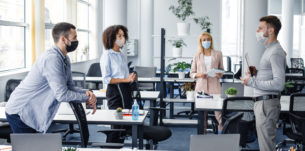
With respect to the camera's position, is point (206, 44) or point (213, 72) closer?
point (213, 72)

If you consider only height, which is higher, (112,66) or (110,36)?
(110,36)

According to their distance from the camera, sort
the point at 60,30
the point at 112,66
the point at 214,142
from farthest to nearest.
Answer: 1. the point at 112,66
2. the point at 60,30
3. the point at 214,142

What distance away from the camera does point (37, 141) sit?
86.7 inches

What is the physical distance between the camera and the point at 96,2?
1055cm

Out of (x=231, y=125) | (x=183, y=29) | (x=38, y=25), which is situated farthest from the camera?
(x=183, y=29)

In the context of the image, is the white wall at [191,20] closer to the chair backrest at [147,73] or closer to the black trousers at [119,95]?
the chair backrest at [147,73]

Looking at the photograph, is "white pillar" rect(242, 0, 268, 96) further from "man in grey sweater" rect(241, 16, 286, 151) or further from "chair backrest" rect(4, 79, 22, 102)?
"chair backrest" rect(4, 79, 22, 102)

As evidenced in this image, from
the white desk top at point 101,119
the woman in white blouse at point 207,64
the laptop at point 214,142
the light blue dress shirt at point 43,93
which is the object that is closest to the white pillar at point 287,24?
the woman in white blouse at point 207,64

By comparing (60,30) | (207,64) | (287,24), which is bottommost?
(207,64)

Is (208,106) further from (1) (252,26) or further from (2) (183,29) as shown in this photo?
(2) (183,29)

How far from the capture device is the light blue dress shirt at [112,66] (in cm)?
439

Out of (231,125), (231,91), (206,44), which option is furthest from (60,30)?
(206,44)

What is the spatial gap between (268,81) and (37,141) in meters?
2.18

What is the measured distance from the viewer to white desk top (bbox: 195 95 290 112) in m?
4.47
